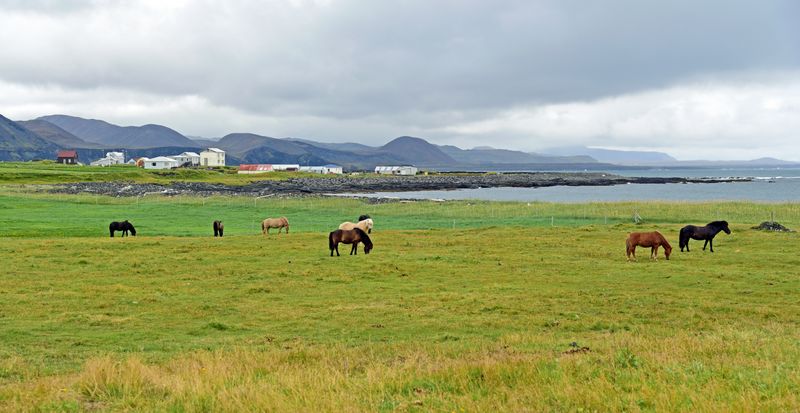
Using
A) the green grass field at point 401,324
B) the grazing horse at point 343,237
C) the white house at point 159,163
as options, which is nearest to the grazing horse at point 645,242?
the green grass field at point 401,324

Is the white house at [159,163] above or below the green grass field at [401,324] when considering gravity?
above

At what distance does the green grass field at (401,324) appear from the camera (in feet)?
27.6

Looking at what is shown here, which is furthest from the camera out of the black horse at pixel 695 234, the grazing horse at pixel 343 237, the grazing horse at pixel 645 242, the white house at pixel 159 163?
the white house at pixel 159 163

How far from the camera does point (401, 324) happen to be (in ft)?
54.2

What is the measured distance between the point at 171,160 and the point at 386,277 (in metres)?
171

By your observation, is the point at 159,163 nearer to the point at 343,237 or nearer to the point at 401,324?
the point at 343,237

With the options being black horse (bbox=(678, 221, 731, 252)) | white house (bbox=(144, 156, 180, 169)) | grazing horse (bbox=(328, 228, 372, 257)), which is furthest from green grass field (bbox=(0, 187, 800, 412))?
white house (bbox=(144, 156, 180, 169))

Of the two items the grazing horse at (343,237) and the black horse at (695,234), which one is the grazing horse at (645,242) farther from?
the grazing horse at (343,237)

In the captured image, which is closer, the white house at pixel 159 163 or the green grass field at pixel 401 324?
the green grass field at pixel 401 324

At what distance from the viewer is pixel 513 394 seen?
27.1 feet

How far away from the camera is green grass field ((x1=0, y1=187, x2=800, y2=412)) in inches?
A: 332

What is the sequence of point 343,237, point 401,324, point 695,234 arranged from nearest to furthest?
1. point 401,324
2. point 343,237
3. point 695,234

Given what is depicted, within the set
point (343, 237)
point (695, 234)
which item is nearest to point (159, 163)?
point (343, 237)

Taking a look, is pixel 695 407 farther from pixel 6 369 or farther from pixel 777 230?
pixel 777 230
